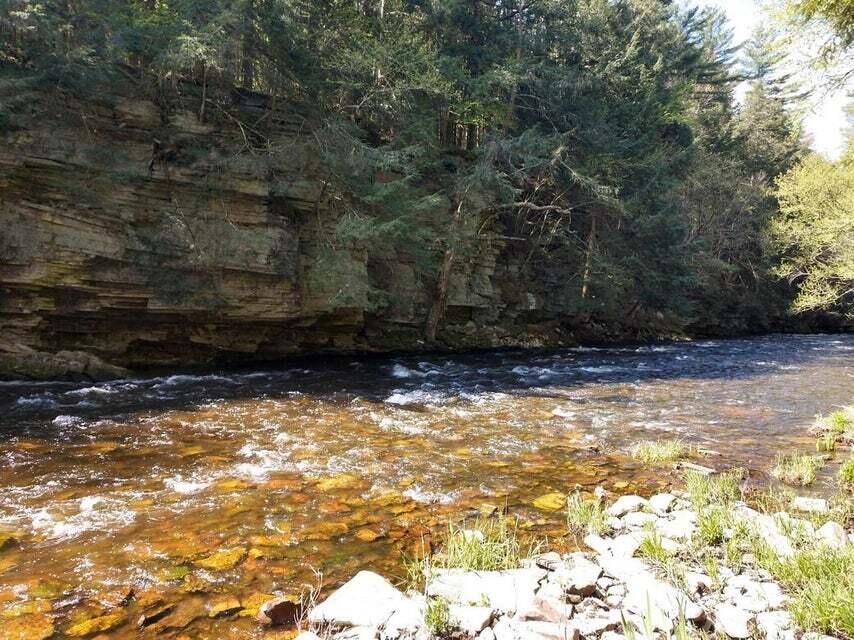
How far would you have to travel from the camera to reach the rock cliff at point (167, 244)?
11.3 meters

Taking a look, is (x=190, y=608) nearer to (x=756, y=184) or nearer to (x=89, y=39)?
(x=89, y=39)

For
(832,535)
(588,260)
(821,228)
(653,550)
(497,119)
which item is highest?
(497,119)

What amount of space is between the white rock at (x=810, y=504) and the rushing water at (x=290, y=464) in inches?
32.3

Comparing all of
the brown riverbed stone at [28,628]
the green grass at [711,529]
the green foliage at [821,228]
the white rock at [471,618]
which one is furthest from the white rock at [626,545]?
the green foliage at [821,228]

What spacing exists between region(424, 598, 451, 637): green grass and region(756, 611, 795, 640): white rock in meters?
1.83

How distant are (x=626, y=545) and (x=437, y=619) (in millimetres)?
1910

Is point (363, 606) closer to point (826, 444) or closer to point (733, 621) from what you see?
point (733, 621)

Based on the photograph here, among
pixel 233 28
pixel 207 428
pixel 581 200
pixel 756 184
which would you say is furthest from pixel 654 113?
pixel 207 428

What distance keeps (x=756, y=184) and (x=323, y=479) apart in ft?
117

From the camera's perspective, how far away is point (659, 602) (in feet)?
10.3

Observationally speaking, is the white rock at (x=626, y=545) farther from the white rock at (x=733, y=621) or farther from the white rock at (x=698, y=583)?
the white rock at (x=733, y=621)

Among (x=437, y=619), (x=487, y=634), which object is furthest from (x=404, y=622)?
(x=487, y=634)

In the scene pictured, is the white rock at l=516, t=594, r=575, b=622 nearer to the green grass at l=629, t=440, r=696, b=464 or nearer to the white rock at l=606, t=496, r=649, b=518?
the white rock at l=606, t=496, r=649, b=518

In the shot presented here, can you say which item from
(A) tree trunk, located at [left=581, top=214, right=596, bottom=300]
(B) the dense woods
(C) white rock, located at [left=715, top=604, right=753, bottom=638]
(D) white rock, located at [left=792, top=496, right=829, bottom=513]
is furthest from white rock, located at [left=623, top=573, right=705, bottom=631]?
(A) tree trunk, located at [left=581, top=214, right=596, bottom=300]
